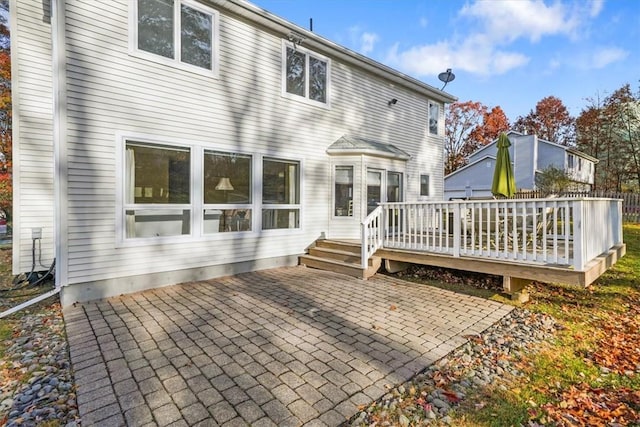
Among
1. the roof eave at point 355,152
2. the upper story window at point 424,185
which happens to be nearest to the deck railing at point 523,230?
the roof eave at point 355,152

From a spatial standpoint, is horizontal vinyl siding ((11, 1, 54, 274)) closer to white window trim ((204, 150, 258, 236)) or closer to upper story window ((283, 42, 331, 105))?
white window trim ((204, 150, 258, 236))

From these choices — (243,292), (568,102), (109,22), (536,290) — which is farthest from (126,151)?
(568,102)

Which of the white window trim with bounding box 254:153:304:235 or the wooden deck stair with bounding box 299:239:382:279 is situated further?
the white window trim with bounding box 254:153:304:235

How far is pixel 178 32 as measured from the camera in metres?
6.11

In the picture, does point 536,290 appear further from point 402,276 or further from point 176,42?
point 176,42

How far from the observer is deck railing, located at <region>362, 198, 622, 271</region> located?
4.58m

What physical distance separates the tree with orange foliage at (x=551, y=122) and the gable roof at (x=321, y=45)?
34.1m

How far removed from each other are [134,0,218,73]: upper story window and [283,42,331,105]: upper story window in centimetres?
186

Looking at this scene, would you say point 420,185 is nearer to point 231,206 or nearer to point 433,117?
point 433,117

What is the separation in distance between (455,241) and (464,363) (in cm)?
282

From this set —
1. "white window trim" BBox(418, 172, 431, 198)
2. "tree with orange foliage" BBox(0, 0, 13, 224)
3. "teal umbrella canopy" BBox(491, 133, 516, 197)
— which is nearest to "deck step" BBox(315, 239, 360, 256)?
"teal umbrella canopy" BBox(491, 133, 516, 197)

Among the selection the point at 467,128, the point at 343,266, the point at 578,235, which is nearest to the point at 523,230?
the point at 578,235

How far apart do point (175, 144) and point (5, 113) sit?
538 inches

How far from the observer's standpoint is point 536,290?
608 cm
